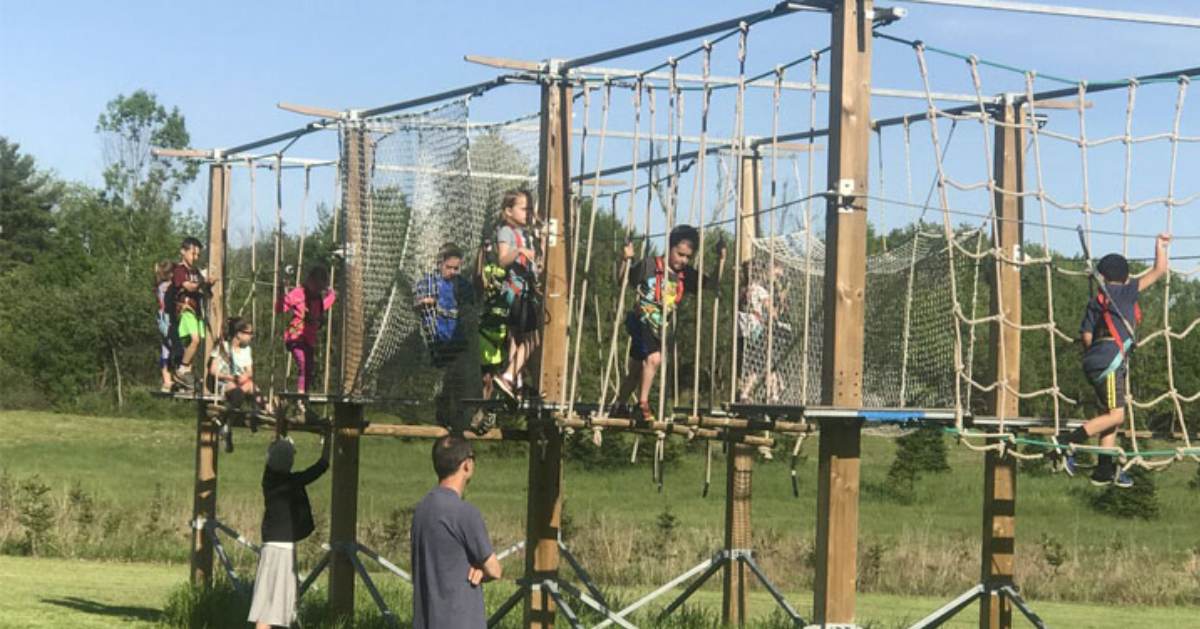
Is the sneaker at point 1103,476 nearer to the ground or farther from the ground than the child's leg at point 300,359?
nearer to the ground

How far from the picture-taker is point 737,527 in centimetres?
1783

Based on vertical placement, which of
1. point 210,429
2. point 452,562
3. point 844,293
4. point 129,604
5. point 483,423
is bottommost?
point 129,604

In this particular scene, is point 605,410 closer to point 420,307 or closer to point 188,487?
point 420,307

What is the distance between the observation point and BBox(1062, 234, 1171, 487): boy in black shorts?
13.1 meters

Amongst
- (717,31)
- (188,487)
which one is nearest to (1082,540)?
(188,487)

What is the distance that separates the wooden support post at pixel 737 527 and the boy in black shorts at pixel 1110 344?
4865 mm

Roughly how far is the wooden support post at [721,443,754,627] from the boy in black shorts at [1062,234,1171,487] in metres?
4.86

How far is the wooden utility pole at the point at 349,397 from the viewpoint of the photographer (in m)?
16.7

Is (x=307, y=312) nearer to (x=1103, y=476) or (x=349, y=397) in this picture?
(x=349, y=397)

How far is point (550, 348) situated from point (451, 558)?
4881 millimetres

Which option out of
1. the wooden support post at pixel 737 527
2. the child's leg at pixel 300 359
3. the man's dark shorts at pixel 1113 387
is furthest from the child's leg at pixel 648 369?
the child's leg at pixel 300 359

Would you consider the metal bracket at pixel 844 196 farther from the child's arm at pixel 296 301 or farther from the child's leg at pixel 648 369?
the child's arm at pixel 296 301

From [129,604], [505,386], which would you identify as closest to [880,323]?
[505,386]

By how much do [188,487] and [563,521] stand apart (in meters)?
16.9
